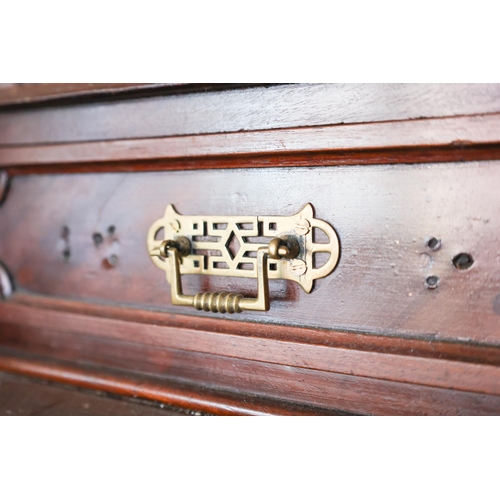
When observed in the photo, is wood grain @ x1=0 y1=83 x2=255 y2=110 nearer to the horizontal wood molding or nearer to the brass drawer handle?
the brass drawer handle

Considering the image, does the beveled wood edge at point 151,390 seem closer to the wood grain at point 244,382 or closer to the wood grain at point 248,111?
the wood grain at point 244,382

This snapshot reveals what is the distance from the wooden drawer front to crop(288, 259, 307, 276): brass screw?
0.8 inches

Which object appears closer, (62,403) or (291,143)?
(291,143)

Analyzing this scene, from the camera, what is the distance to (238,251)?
0.54 metres

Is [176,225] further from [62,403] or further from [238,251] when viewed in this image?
[62,403]

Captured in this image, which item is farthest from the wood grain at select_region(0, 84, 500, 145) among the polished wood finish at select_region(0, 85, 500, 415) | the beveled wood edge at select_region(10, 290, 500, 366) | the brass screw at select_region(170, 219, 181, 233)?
the beveled wood edge at select_region(10, 290, 500, 366)

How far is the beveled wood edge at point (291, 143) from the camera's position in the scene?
0.42 meters

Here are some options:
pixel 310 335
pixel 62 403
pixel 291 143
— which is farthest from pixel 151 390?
pixel 291 143

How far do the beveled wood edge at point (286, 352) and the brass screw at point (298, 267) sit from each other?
0.08 meters

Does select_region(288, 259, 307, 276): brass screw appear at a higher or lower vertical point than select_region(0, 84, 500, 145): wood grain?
lower

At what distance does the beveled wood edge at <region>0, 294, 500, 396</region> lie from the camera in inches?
17.2

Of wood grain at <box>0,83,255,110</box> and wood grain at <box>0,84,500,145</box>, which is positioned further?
wood grain at <box>0,83,255,110</box>

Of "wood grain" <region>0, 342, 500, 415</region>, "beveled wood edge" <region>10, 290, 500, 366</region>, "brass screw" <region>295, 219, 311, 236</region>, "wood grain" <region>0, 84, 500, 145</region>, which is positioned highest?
"wood grain" <region>0, 84, 500, 145</region>

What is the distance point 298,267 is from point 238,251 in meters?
0.07
